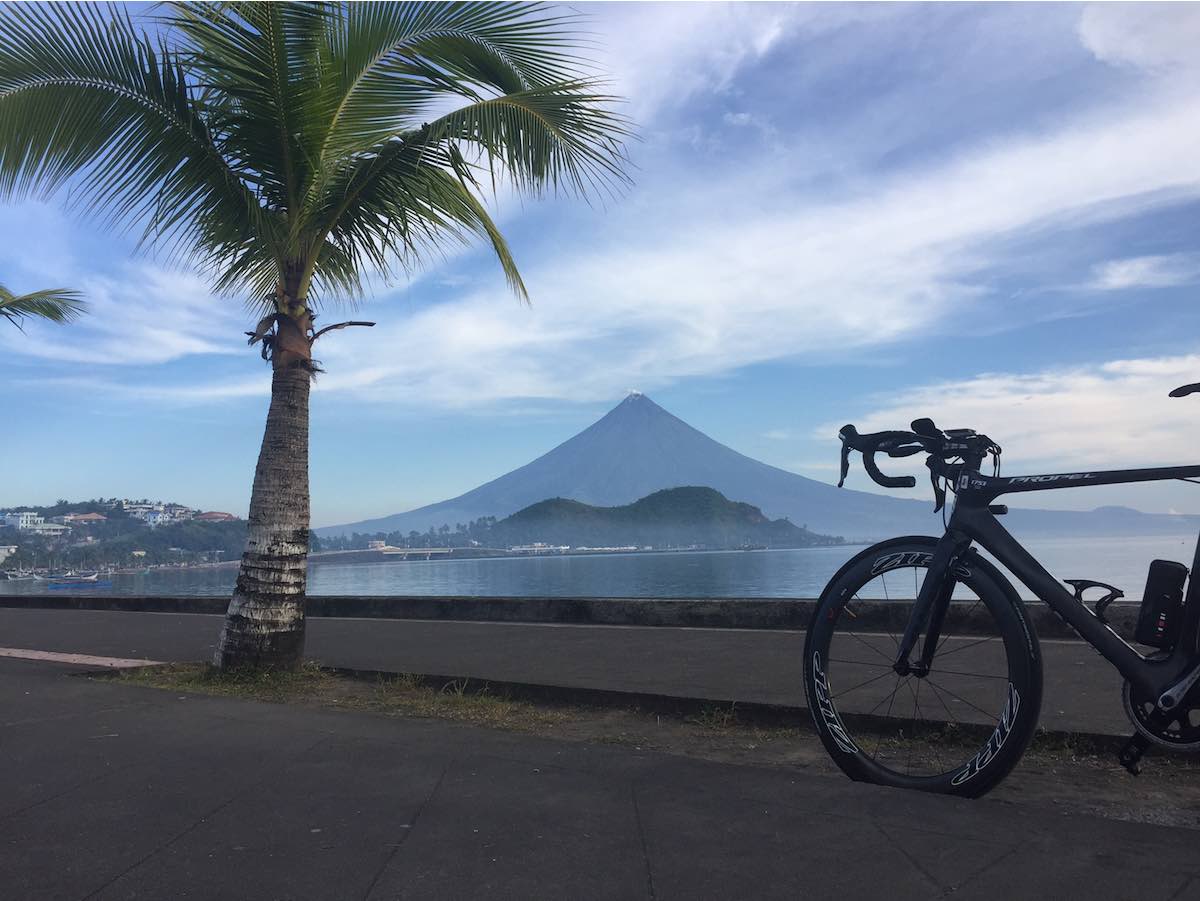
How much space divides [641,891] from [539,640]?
5.87m

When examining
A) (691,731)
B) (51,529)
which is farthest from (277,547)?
(51,529)

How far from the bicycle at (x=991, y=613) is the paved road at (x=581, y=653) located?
1.09 meters

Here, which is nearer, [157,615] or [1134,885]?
[1134,885]

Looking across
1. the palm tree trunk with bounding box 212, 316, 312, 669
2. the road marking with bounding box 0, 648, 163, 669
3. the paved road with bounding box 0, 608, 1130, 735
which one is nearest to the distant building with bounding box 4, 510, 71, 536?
the paved road with bounding box 0, 608, 1130, 735

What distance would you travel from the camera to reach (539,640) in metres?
8.08

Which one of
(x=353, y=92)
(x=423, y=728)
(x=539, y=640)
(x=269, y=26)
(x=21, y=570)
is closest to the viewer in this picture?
(x=423, y=728)

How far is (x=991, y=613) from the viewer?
11.1 ft

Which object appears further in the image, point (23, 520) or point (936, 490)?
point (23, 520)

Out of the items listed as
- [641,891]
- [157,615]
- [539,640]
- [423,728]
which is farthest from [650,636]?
[157,615]

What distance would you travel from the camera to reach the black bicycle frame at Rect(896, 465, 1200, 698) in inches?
108

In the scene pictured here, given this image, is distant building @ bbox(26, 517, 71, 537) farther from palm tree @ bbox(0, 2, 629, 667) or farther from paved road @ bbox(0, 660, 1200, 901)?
paved road @ bbox(0, 660, 1200, 901)

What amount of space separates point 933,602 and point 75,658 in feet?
23.1

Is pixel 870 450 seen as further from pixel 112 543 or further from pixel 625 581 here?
pixel 112 543

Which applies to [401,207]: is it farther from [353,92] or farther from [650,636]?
[650,636]
